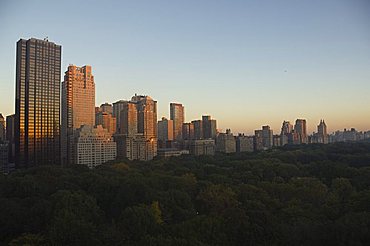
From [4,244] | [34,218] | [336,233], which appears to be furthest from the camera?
[34,218]

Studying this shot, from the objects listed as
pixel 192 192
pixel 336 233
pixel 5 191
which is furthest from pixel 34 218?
pixel 336 233

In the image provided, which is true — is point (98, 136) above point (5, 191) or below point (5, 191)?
above

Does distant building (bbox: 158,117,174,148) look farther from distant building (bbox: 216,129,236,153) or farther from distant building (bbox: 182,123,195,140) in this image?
distant building (bbox: 216,129,236,153)

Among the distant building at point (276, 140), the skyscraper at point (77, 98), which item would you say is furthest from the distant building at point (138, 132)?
the distant building at point (276, 140)

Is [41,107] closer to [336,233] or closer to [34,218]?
[34,218]

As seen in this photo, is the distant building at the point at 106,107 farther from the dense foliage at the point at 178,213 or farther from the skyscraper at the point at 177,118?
the dense foliage at the point at 178,213

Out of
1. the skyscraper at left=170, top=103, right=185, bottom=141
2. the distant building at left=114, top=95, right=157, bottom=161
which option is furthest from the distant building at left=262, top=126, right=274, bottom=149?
the distant building at left=114, top=95, right=157, bottom=161
